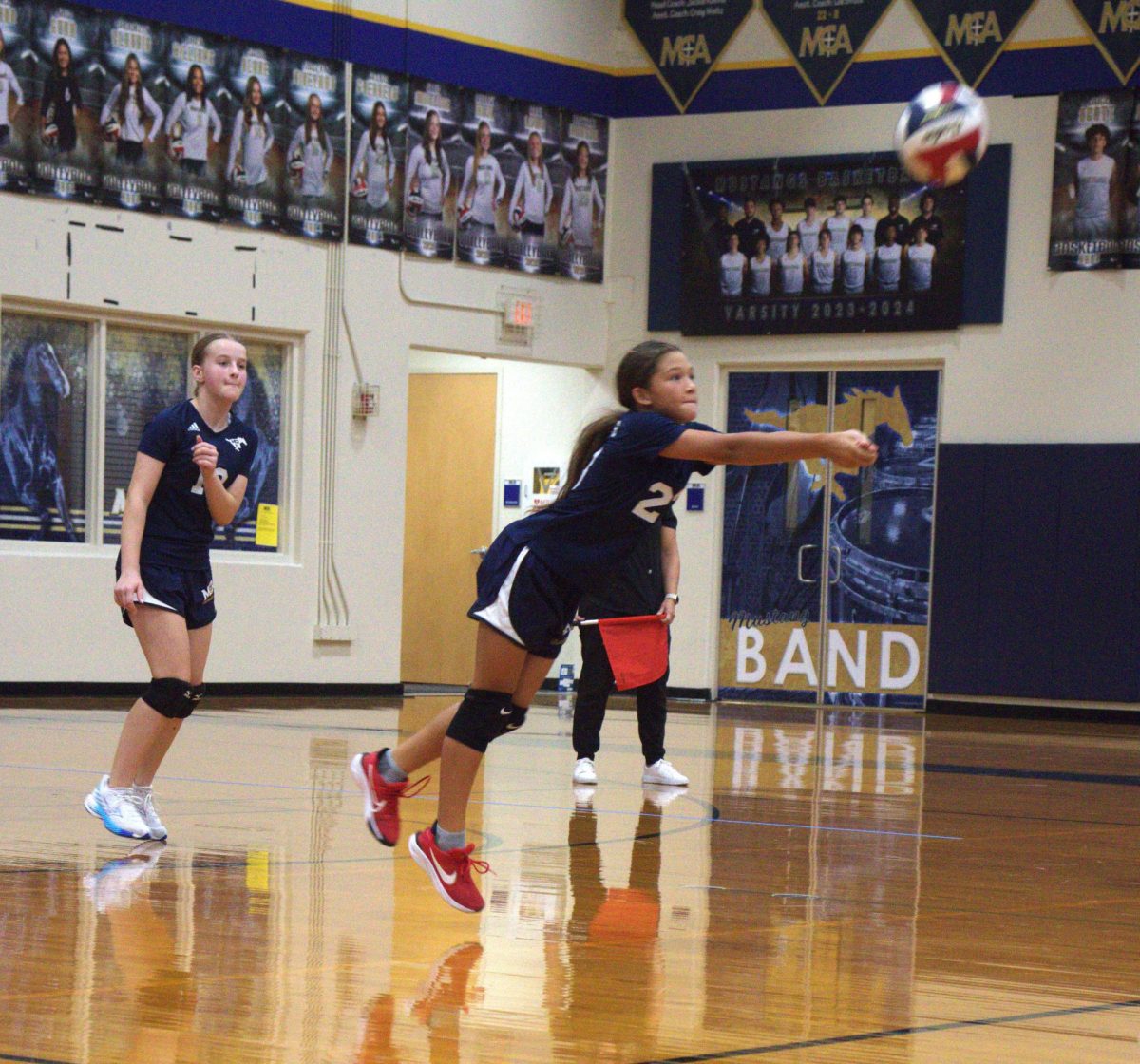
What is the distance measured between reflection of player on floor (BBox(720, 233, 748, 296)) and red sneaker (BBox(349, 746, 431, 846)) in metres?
11.5

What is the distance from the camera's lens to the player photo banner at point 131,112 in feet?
43.5

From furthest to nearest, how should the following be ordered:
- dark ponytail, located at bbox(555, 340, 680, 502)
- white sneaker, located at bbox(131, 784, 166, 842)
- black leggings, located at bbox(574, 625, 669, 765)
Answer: black leggings, located at bbox(574, 625, 669, 765)
white sneaker, located at bbox(131, 784, 166, 842)
dark ponytail, located at bbox(555, 340, 680, 502)

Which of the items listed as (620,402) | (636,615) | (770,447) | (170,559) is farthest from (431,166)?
(770,447)

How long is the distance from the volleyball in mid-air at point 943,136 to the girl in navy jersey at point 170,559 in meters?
2.79

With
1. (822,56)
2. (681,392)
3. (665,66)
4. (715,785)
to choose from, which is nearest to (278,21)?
(665,66)

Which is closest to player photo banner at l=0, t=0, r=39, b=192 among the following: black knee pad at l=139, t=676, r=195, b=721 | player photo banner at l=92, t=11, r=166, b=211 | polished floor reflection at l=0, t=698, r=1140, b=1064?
player photo banner at l=92, t=11, r=166, b=211

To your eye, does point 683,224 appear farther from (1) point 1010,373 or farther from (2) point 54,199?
(2) point 54,199

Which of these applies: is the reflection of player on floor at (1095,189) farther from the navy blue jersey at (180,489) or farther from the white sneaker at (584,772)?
the navy blue jersey at (180,489)

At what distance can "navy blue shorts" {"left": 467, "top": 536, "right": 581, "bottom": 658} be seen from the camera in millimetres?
4609

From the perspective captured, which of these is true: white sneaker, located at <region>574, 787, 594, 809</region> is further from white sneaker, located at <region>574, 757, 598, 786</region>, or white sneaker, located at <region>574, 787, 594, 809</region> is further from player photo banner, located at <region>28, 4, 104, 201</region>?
player photo banner, located at <region>28, 4, 104, 201</region>

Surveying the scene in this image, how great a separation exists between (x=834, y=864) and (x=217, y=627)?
29.7 feet

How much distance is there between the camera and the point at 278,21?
1423 cm

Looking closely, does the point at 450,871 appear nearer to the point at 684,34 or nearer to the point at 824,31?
the point at 824,31

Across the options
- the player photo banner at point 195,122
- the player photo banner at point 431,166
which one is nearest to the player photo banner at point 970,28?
the player photo banner at point 431,166
